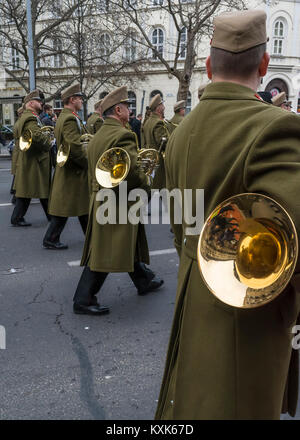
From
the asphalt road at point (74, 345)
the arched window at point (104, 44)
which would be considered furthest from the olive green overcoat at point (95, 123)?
the arched window at point (104, 44)

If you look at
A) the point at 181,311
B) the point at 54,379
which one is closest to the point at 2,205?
the point at 54,379

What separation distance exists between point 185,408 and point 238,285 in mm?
542

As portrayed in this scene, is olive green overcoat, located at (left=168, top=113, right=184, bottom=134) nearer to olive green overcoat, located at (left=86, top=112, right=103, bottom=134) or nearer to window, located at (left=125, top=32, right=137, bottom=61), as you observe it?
olive green overcoat, located at (left=86, top=112, right=103, bottom=134)

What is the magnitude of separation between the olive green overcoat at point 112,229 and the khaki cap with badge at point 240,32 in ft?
7.01

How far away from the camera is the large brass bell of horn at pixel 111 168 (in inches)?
145

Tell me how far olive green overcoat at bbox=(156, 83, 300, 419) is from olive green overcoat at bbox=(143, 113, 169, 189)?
20.2ft

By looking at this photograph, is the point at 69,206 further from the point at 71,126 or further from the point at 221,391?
the point at 221,391

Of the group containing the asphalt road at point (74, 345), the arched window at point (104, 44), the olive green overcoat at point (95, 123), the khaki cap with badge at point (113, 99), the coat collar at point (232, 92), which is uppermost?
the arched window at point (104, 44)

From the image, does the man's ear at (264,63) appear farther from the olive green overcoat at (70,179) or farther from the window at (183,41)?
the window at (183,41)

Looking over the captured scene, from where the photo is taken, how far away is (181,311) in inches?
66.6

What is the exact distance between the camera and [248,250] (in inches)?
53.7

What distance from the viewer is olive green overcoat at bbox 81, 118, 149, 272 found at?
370cm

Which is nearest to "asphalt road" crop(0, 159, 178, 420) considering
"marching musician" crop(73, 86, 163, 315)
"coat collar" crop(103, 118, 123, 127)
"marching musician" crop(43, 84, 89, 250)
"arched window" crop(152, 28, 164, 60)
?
"marching musician" crop(73, 86, 163, 315)

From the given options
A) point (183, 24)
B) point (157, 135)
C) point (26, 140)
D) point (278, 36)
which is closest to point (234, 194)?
point (26, 140)
